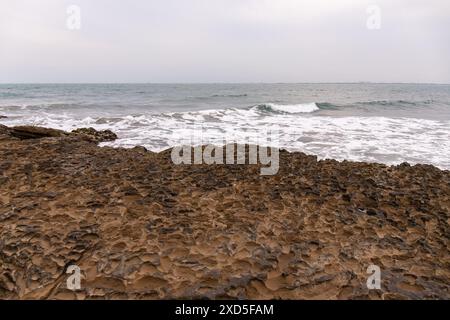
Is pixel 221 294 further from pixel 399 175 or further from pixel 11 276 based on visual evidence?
pixel 399 175

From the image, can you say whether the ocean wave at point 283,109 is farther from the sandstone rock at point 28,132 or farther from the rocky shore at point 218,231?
the rocky shore at point 218,231

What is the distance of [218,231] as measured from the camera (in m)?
2.91

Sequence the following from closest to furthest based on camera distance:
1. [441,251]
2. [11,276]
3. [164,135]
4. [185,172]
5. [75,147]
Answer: [11,276] → [441,251] → [185,172] → [75,147] → [164,135]

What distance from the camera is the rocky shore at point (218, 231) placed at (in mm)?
2344

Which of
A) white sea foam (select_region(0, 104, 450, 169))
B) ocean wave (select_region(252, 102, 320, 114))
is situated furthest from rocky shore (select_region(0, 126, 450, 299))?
ocean wave (select_region(252, 102, 320, 114))

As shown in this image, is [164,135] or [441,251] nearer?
[441,251]

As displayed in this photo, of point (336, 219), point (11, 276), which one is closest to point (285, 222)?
A: point (336, 219)

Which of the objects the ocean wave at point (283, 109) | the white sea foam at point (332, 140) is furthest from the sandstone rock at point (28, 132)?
the ocean wave at point (283, 109)

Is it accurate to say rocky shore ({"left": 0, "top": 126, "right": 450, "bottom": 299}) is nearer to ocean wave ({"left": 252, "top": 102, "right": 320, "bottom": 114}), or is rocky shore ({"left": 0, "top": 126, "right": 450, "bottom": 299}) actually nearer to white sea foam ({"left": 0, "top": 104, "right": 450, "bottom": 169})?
white sea foam ({"left": 0, "top": 104, "right": 450, "bottom": 169})

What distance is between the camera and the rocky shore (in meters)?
2.34

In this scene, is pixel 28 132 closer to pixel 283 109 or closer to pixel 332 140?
pixel 332 140

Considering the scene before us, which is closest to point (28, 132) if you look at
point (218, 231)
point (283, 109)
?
point (218, 231)
